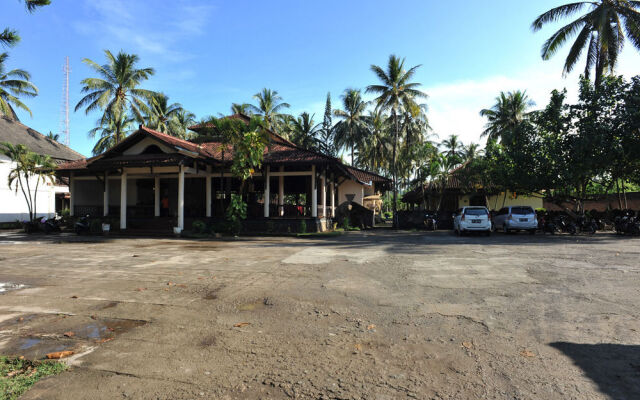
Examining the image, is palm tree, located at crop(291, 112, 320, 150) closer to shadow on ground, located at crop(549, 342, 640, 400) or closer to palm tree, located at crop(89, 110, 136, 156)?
palm tree, located at crop(89, 110, 136, 156)

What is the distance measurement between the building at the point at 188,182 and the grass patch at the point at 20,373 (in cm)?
1463

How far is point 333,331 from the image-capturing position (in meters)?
3.77

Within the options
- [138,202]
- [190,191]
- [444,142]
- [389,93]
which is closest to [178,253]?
[190,191]

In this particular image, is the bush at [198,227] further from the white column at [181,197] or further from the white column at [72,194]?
the white column at [72,194]

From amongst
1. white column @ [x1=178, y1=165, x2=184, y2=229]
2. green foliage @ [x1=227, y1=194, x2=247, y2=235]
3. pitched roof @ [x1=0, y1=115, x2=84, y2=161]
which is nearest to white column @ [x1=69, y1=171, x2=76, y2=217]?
pitched roof @ [x1=0, y1=115, x2=84, y2=161]

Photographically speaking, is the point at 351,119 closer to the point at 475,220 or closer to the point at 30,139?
the point at 475,220

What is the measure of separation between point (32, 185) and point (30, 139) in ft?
16.9

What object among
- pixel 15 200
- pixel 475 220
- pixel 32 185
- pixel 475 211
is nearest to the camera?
pixel 475 220

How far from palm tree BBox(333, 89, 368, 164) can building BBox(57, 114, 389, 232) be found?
393 inches

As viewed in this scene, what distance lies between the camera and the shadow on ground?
2.51 m

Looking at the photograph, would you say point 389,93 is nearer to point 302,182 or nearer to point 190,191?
point 302,182

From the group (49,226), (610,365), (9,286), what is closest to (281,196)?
(49,226)

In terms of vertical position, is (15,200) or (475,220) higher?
(15,200)

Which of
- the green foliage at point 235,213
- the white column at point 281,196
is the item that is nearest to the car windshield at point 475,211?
the white column at point 281,196
